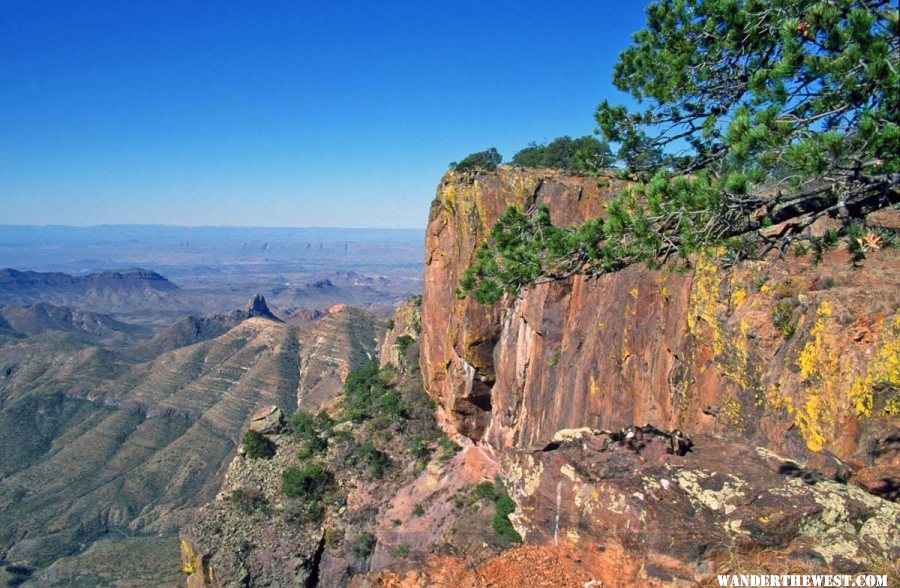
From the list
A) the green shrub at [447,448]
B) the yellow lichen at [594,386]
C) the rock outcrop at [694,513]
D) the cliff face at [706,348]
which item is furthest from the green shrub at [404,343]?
the rock outcrop at [694,513]

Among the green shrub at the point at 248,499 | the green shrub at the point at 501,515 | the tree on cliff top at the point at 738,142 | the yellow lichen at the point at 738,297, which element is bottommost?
the green shrub at the point at 248,499

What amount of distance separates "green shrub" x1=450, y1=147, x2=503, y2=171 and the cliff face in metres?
3.00

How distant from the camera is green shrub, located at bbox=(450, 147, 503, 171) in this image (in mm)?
33875

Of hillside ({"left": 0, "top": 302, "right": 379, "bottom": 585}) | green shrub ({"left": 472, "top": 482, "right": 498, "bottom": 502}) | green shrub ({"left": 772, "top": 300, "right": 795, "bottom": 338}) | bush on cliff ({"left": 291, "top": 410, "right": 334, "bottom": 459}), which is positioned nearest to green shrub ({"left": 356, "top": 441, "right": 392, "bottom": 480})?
bush on cliff ({"left": 291, "top": 410, "right": 334, "bottom": 459})

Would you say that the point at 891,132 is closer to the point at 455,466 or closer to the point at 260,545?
the point at 455,466

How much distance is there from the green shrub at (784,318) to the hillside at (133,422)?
66003mm

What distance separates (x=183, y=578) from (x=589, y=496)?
154ft

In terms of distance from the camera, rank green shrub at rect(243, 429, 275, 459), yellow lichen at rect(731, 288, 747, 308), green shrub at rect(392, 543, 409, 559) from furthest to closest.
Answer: green shrub at rect(243, 429, 275, 459) → green shrub at rect(392, 543, 409, 559) → yellow lichen at rect(731, 288, 747, 308)

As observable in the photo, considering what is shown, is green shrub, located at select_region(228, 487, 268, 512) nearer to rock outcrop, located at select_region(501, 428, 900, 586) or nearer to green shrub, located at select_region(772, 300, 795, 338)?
rock outcrop, located at select_region(501, 428, 900, 586)

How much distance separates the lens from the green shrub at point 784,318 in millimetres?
12188

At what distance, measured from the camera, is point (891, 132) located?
6727 millimetres

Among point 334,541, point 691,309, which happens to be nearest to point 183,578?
point 334,541

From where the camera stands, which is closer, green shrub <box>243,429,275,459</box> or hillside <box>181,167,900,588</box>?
hillside <box>181,167,900,588</box>

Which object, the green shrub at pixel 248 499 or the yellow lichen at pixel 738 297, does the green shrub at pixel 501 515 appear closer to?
the yellow lichen at pixel 738 297
